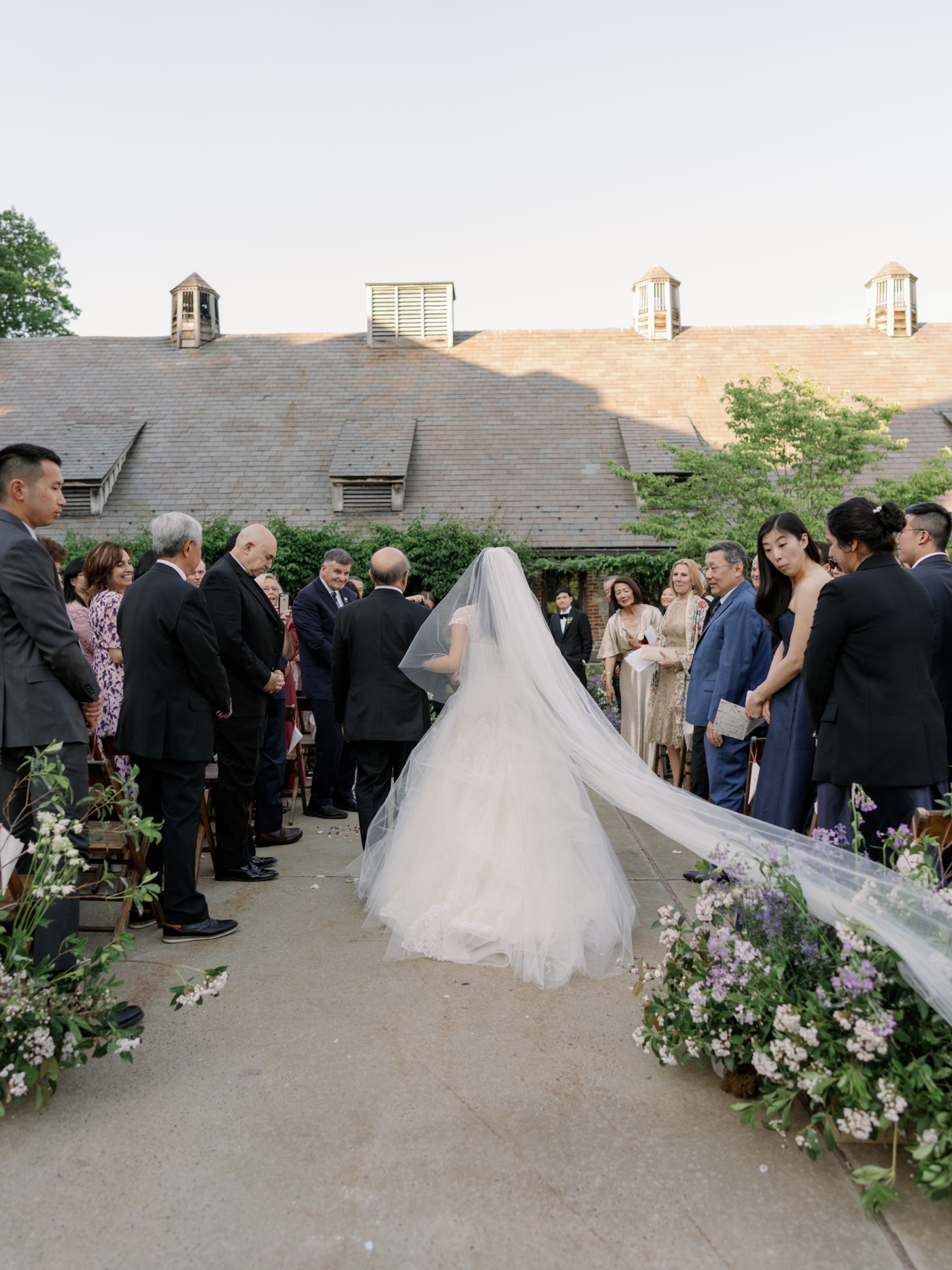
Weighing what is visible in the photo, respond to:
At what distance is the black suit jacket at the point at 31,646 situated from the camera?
3367 mm

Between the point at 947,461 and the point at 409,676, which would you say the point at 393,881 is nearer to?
the point at 409,676

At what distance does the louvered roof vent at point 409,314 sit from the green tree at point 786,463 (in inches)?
438

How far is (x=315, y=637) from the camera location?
760 centimetres

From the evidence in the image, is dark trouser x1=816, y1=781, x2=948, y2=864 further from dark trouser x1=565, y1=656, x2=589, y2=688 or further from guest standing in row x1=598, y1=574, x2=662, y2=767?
dark trouser x1=565, y1=656, x2=589, y2=688

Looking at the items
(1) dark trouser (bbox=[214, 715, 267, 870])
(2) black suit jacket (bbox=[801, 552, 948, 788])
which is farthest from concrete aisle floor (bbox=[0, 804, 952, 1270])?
(1) dark trouser (bbox=[214, 715, 267, 870])

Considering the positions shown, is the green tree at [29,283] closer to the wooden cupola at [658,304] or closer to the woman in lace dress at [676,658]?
the wooden cupola at [658,304]

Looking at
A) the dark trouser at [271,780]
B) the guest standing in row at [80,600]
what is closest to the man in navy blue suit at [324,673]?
the dark trouser at [271,780]

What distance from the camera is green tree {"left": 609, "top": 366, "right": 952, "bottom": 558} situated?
13.5 m

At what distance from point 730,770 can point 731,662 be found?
26.7 inches

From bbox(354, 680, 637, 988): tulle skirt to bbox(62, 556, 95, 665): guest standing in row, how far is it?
6.89ft

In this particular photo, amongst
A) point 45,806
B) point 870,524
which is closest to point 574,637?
point 870,524

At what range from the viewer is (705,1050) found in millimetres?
→ 3150

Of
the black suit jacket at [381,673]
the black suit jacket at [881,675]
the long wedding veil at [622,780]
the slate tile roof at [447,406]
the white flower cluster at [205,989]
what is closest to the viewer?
the long wedding veil at [622,780]

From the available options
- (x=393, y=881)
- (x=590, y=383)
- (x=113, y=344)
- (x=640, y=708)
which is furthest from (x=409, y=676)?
(x=113, y=344)
